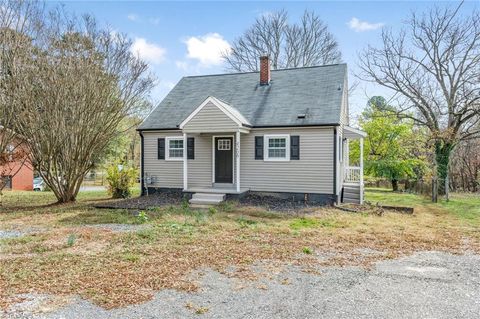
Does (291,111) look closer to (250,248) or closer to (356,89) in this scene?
(250,248)

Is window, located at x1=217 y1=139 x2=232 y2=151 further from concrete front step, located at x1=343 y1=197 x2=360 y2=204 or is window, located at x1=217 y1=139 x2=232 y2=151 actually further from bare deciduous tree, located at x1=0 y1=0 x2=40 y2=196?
bare deciduous tree, located at x1=0 y1=0 x2=40 y2=196

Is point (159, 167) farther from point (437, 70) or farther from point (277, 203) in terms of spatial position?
point (437, 70)

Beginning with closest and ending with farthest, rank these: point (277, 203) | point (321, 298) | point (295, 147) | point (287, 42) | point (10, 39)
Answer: point (321, 298) < point (10, 39) < point (277, 203) < point (295, 147) < point (287, 42)

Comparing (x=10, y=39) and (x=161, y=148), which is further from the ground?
(x=10, y=39)

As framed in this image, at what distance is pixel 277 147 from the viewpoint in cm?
1334

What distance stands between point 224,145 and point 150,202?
374 cm

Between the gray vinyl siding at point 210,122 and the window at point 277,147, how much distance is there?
63.2 inches

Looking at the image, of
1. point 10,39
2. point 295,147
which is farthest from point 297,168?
point 10,39

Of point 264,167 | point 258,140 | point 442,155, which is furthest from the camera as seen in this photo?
point 442,155

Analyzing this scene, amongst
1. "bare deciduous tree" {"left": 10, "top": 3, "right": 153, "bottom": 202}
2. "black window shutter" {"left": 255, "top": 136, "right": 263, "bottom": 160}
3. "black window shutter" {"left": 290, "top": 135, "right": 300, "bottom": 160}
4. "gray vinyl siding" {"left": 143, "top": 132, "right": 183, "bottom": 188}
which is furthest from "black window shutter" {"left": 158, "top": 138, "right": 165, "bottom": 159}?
"black window shutter" {"left": 290, "top": 135, "right": 300, "bottom": 160}

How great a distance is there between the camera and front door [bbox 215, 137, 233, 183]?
14102 millimetres

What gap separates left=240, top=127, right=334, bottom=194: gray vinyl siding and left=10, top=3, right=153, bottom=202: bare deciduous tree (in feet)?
18.5

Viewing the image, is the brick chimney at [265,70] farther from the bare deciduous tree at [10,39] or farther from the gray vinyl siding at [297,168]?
the bare deciduous tree at [10,39]

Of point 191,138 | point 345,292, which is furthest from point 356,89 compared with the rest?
point 345,292
